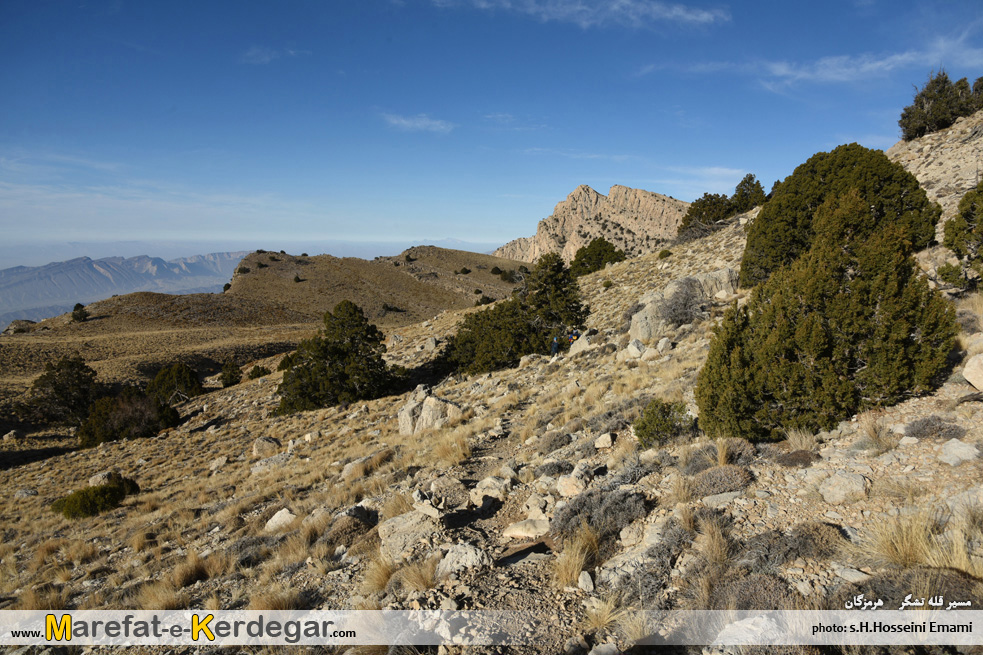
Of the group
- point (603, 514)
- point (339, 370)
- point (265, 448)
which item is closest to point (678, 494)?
point (603, 514)

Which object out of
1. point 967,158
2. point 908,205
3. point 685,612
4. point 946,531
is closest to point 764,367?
point 946,531

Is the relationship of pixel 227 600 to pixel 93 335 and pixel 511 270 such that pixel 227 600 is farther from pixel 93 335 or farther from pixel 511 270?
pixel 511 270

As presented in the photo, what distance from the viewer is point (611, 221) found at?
363ft

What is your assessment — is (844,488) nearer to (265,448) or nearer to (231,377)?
(265,448)

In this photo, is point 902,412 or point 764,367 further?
point 764,367

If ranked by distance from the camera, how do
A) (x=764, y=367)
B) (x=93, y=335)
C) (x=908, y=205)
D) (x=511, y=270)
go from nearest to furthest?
1. (x=764, y=367)
2. (x=908, y=205)
3. (x=93, y=335)
4. (x=511, y=270)

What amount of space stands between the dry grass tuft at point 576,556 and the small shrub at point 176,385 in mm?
33409

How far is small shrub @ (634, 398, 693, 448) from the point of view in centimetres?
775

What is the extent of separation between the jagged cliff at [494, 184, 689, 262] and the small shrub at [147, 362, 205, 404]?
70.7 m

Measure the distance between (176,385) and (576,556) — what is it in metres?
35.5

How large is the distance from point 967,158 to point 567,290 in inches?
846

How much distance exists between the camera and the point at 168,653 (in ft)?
15.8

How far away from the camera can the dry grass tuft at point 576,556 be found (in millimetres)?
4670

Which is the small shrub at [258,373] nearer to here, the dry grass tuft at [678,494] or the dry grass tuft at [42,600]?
the dry grass tuft at [42,600]
